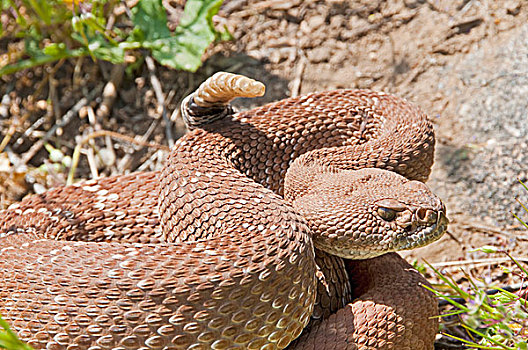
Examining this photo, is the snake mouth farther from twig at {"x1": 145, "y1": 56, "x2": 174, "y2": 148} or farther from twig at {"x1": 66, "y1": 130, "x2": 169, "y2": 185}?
twig at {"x1": 145, "y1": 56, "x2": 174, "y2": 148}

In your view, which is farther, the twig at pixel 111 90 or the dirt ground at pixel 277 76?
the twig at pixel 111 90

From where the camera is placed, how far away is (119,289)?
112 inches

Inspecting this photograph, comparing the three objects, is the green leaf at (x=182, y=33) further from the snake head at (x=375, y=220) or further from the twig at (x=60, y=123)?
the snake head at (x=375, y=220)

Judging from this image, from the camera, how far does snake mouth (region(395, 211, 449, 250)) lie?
3.30 m

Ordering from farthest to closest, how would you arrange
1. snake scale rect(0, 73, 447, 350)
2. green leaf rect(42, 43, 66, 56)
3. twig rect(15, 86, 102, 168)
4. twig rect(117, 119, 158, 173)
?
1. twig rect(15, 86, 102, 168)
2. twig rect(117, 119, 158, 173)
3. green leaf rect(42, 43, 66, 56)
4. snake scale rect(0, 73, 447, 350)

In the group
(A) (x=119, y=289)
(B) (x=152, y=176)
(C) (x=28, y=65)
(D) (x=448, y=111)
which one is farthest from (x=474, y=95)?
(C) (x=28, y=65)

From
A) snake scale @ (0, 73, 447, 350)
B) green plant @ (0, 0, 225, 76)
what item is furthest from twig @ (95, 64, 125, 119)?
snake scale @ (0, 73, 447, 350)

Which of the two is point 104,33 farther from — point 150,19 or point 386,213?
point 386,213

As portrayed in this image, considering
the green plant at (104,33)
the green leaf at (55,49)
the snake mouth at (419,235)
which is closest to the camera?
the snake mouth at (419,235)

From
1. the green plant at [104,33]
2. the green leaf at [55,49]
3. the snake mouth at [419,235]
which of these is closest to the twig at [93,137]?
the green plant at [104,33]

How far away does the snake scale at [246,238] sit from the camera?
2846 millimetres

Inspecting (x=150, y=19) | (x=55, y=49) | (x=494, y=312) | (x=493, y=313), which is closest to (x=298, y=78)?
(x=150, y=19)

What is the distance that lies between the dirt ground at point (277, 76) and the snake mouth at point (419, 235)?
6.32 ft

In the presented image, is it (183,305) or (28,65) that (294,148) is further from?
(28,65)
